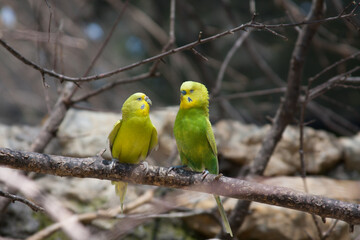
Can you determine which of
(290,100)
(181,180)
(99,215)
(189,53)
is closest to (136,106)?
(181,180)

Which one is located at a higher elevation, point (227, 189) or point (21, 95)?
point (21, 95)

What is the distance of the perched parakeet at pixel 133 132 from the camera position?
303 centimetres

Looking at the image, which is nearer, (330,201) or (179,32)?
(330,201)

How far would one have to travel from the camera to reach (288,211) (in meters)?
4.16

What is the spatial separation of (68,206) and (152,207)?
101 centimetres

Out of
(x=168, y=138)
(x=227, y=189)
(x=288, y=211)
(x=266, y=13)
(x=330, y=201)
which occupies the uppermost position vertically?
(x=266, y=13)

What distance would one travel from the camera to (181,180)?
2785mm

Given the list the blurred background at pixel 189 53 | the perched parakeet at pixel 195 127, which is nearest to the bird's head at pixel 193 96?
the perched parakeet at pixel 195 127

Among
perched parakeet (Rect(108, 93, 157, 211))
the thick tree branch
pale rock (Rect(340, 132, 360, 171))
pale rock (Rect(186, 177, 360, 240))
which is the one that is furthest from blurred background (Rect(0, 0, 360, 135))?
the thick tree branch

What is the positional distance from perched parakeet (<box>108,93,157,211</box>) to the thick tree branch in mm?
269

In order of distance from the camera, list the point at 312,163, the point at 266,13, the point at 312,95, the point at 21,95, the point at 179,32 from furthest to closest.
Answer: the point at 21,95, the point at 179,32, the point at 266,13, the point at 312,163, the point at 312,95

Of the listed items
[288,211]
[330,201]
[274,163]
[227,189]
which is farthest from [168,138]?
[330,201]

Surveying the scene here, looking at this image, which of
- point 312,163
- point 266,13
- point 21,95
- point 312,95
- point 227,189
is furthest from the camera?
point 21,95

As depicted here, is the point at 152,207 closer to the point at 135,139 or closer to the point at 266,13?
the point at 135,139
